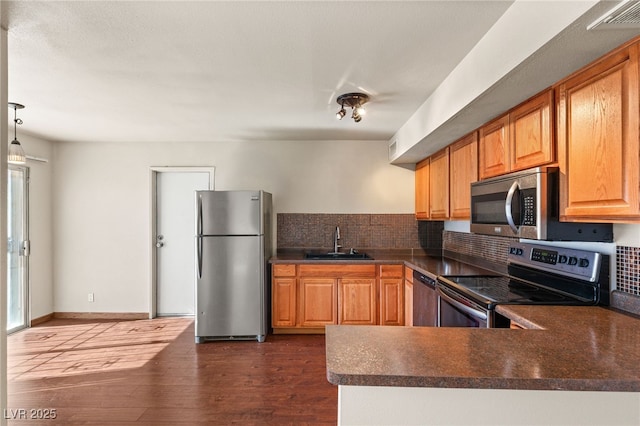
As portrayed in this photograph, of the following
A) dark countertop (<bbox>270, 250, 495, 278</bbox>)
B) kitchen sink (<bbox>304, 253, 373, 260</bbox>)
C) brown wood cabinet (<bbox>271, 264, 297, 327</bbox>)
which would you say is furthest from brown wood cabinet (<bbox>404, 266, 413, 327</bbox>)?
brown wood cabinet (<bbox>271, 264, 297, 327</bbox>)

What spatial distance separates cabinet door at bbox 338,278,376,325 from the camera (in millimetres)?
3830

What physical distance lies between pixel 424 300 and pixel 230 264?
6.59ft

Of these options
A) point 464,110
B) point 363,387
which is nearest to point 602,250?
point 464,110

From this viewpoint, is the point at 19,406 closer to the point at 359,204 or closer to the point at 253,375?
the point at 253,375

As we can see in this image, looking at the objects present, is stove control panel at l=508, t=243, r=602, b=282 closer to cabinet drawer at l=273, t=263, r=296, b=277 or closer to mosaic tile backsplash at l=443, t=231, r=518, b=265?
mosaic tile backsplash at l=443, t=231, r=518, b=265

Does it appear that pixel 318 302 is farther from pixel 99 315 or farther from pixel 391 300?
pixel 99 315

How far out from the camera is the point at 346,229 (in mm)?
4461

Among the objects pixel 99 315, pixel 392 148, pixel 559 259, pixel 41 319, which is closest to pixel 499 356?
pixel 559 259

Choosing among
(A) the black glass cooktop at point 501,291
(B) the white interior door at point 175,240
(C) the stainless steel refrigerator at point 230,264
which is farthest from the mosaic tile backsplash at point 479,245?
(B) the white interior door at point 175,240

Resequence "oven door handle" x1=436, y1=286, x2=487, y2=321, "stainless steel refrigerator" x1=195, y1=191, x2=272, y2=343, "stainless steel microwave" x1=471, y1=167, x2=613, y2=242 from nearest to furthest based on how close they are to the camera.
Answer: "stainless steel microwave" x1=471, y1=167, x2=613, y2=242 → "oven door handle" x1=436, y1=286, x2=487, y2=321 → "stainless steel refrigerator" x1=195, y1=191, x2=272, y2=343

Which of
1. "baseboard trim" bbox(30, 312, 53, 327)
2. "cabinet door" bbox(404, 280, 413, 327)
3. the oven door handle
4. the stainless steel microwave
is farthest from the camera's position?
"baseboard trim" bbox(30, 312, 53, 327)

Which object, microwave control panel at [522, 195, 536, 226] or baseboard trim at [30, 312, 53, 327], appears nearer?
microwave control panel at [522, 195, 536, 226]

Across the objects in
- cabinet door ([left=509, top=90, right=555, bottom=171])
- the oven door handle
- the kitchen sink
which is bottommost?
the oven door handle

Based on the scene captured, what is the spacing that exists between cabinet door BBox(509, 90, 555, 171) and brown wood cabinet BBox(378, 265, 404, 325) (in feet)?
6.32
